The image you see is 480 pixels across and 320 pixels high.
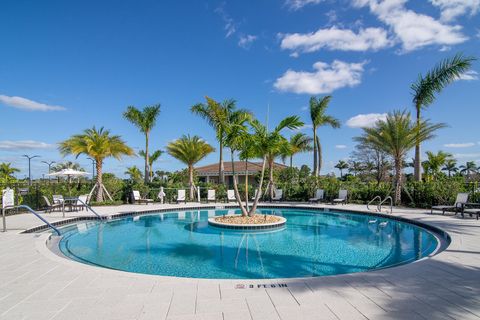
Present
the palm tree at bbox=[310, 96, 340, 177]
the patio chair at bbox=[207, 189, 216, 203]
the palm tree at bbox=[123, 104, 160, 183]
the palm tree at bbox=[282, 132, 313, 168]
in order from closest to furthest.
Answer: the patio chair at bbox=[207, 189, 216, 203]
the palm tree at bbox=[123, 104, 160, 183]
the palm tree at bbox=[282, 132, 313, 168]
the palm tree at bbox=[310, 96, 340, 177]

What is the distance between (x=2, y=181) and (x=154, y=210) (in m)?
7.39

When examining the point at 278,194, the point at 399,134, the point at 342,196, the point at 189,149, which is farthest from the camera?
the point at 189,149

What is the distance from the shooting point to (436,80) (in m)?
16.7

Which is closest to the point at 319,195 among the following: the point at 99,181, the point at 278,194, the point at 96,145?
the point at 278,194

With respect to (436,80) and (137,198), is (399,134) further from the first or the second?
(137,198)

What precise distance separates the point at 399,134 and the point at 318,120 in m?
8.72

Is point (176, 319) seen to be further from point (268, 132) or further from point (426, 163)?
point (426, 163)

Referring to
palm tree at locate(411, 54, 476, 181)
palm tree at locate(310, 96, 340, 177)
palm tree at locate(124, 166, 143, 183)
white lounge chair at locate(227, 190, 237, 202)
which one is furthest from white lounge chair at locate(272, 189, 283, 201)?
palm tree at locate(124, 166, 143, 183)

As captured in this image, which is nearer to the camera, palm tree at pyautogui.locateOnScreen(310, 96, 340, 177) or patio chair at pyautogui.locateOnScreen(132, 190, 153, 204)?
patio chair at pyautogui.locateOnScreen(132, 190, 153, 204)

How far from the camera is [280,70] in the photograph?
63.7ft

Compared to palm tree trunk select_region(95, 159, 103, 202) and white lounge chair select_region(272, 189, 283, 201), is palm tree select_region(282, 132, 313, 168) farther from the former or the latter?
palm tree trunk select_region(95, 159, 103, 202)

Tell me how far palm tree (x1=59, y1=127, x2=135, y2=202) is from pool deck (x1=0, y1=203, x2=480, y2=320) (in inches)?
549

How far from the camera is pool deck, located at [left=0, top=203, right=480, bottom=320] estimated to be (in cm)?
372

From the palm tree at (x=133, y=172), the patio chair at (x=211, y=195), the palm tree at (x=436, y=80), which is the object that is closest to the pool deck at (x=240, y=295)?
the palm tree at (x=436, y=80)
